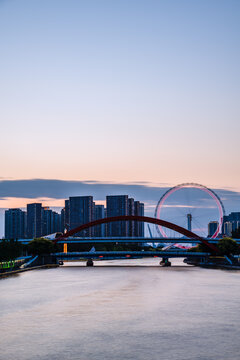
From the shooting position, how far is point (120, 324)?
41.8 metres

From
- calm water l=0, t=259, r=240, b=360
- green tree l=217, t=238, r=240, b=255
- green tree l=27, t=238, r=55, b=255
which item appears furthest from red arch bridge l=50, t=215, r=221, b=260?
calm water l=0, t=259, r=240, b=360

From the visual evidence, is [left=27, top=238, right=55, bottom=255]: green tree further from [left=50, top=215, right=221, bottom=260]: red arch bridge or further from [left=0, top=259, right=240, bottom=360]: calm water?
[left=0, top=259, right=240, bottom=360]: calm water

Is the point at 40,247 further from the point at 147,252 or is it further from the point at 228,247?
the point at 228,247

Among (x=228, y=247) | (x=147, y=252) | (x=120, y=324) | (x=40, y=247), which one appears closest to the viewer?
(x=120, y=324)

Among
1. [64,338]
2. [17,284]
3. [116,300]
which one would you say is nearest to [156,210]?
[17,284]

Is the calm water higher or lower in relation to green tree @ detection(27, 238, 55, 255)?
lower

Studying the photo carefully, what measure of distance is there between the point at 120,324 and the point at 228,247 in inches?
4655

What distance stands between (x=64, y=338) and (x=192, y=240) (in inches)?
5394

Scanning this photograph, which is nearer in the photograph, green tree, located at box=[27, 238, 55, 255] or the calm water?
the calm water

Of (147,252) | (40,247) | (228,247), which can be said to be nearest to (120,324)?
(147,252)

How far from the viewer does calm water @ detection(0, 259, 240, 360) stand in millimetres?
31719

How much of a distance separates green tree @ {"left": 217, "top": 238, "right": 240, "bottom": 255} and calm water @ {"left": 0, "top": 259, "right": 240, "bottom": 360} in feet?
279

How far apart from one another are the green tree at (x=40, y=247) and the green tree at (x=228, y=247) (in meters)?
49.5

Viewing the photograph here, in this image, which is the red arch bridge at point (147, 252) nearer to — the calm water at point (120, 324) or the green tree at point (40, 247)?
the green tree at point (40, 247)
